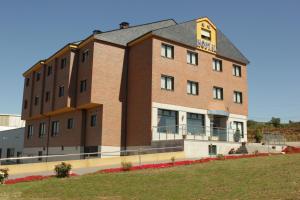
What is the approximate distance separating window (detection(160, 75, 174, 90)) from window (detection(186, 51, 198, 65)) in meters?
3.08

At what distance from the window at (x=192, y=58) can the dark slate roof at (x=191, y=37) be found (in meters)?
0.90

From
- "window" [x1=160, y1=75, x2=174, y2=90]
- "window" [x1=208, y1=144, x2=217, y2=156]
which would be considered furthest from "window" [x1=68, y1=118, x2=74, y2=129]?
"window" [x1=208, y1=144, x2=217, y2=156]

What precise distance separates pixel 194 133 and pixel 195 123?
6.40 ft

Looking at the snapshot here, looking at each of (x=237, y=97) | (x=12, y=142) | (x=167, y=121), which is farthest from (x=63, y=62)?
(x=12, y=142)

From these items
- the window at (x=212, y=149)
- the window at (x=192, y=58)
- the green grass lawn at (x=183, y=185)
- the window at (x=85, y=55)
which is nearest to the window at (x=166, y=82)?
the window at (x=192, y=58)

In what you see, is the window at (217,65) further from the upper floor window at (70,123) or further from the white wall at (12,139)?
the white wall at (12,139)

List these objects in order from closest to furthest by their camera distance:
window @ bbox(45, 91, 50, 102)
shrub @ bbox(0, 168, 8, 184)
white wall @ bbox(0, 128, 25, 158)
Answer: shrub @ bbox(0, 168, 8, 184) < window @ bbox(45, 91, 50, 102) < white wall @ bbox(0, 128, 25, 158)

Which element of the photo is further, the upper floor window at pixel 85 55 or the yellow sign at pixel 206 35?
the yellow sign at pixel 206 35

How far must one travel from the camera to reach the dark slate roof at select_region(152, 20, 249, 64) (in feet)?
114

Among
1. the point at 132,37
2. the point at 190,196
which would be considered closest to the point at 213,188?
the point at 190,196

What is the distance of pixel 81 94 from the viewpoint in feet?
117

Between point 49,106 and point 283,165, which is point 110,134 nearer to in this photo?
point 49,106

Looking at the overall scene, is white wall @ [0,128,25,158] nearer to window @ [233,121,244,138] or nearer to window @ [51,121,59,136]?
window @ [51,121,59,136]

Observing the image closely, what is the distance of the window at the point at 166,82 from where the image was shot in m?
33.4
